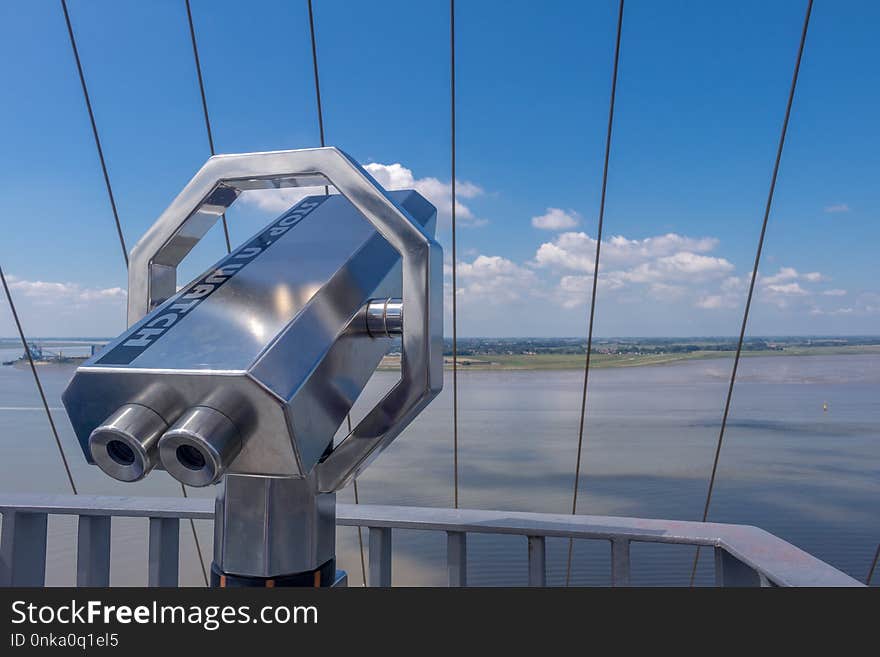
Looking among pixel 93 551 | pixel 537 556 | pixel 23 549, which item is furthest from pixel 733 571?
pixel 23 549

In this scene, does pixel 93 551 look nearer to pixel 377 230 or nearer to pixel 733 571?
pixel 377 230

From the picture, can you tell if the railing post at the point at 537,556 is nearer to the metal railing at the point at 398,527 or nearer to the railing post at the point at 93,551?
the metal railing at the point at 398,527

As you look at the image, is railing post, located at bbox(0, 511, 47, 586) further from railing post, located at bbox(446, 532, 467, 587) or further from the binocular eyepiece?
the binocular eyepiece

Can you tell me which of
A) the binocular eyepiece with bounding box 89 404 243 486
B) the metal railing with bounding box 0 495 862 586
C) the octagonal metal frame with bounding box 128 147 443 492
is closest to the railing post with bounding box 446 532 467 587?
the metal railing with bounding box 0 495 862 586

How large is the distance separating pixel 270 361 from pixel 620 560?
62 centimetres

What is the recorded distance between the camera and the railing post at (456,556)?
85cm

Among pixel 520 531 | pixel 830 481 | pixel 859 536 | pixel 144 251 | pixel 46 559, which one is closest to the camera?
pixel 144 251

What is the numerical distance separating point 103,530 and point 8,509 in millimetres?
140

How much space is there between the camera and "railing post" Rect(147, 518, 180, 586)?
880 mm

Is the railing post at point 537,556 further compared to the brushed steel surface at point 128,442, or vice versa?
the railing post at point 537,556

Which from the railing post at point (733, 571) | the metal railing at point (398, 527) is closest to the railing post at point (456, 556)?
the metal railing at point (398, 527)
